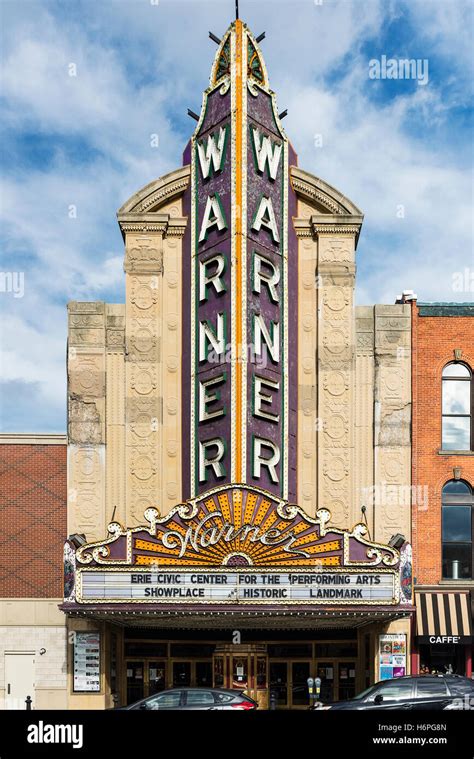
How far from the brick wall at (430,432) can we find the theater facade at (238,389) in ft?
1.54

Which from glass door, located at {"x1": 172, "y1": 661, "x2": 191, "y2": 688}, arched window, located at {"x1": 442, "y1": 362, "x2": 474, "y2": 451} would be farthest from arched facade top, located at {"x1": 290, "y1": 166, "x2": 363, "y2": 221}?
glass door, located at {"x1": 172, "y1": 661, "x2": 191, "y2": 688}

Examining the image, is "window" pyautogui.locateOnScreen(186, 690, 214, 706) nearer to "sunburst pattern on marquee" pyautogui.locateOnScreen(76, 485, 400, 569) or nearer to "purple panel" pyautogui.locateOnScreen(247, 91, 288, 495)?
"sunburst pattern on marquee" pyautogui.locateOnScreen(76, 485, 400, 569)

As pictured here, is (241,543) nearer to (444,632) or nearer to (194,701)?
(194,701)

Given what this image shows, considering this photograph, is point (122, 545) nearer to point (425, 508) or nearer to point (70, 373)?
point (70, 373)

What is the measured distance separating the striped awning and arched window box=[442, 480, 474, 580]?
3.35 feet

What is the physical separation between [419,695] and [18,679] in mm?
15423

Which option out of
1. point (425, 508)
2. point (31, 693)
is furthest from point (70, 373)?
point (425, 508)

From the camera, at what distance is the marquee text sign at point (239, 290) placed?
104 feet

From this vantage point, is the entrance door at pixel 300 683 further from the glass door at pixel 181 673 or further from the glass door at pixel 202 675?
the glass door at pixel 181 673

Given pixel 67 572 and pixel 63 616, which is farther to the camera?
pixel 63 616

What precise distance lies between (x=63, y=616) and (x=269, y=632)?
280 inches

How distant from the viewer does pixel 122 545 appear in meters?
29.2
